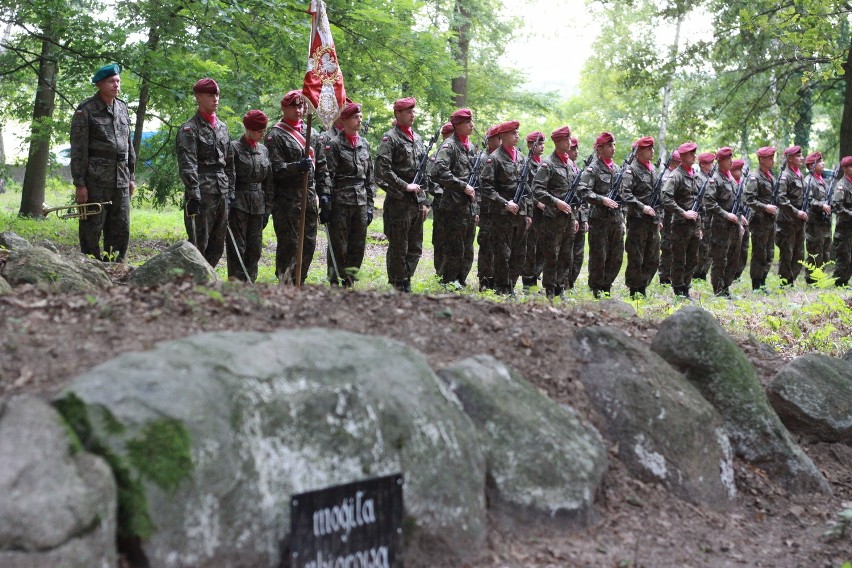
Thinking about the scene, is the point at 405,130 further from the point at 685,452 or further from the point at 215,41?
the point at 685,452

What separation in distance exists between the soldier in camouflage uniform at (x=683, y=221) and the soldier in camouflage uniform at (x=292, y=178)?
6055 mm

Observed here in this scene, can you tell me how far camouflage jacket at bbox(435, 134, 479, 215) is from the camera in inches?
413

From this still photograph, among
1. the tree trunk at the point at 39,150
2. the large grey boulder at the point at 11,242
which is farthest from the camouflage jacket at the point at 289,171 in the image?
the tree trunk at the point at 39,150

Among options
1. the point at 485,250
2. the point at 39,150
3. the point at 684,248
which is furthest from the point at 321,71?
the point at 39,150

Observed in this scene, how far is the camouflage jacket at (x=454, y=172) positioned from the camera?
10491 millimetres

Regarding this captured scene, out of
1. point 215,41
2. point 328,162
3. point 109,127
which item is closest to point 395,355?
point 328,162

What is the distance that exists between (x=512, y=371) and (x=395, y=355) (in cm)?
82

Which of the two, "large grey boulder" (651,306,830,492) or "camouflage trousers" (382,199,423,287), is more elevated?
"camouflage trousers" (382,199,423,287)

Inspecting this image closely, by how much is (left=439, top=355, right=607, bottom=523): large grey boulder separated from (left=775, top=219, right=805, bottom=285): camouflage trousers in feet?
39.2

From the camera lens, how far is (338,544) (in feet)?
11.3

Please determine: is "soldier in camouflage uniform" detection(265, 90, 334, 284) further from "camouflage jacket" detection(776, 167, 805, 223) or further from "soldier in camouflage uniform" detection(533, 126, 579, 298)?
"camouflage jacket" detection(776, 167, 805, 223)

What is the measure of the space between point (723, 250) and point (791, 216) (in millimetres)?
2255

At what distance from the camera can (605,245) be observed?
12094 millimetres

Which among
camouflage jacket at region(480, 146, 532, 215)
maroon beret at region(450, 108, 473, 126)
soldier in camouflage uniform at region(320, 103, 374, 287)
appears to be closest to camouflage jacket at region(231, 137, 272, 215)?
soldier in camouflage uniform at region(320, 103, 374, 287)
